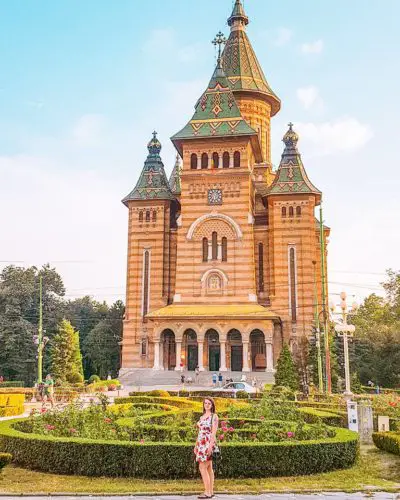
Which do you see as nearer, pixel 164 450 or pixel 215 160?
pixel 164 450

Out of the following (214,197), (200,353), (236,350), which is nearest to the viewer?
(200,353)

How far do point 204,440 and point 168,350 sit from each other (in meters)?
38.7

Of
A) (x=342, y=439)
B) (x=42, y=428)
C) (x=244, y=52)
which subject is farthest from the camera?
(x=244, y=52)

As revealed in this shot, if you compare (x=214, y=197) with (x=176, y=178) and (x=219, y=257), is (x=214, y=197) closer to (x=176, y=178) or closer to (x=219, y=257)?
(x=219, y=257)

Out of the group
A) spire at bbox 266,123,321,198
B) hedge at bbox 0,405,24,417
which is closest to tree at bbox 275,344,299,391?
hedge at bbox 0,405,24,417

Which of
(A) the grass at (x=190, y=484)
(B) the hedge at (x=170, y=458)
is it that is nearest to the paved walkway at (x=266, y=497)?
(A) the grass at (x=190, y=484)

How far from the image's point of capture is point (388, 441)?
535 inches

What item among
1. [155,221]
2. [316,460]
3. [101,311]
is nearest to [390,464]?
[316,460]

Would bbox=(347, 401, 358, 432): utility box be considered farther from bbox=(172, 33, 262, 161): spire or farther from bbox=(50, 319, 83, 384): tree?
bbox=(172, 33, 262, 161): spire

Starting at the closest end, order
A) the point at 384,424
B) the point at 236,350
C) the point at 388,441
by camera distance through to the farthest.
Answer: the point at 388,441
the point at 384,424
the point at 236,350

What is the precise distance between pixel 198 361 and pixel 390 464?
1305 inches

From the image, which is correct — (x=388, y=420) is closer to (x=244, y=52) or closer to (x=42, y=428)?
(x=42, y=428)

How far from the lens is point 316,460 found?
11234mm

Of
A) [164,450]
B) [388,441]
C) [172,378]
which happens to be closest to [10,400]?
[164,450]
